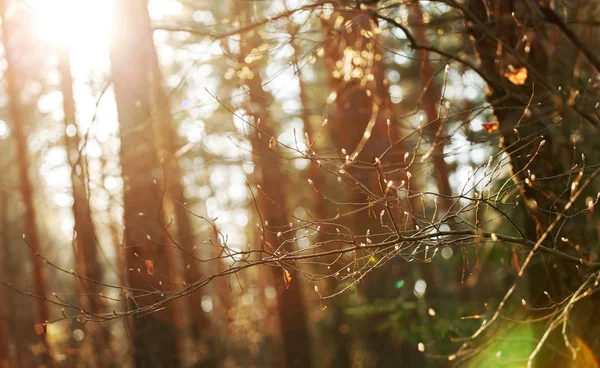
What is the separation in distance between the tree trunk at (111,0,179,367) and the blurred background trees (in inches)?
1.0

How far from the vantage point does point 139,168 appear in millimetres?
6902

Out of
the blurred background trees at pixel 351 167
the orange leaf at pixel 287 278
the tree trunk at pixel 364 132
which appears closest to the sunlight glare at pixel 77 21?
the blurred background trees at pixel 351 167

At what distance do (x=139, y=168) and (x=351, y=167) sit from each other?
271cm

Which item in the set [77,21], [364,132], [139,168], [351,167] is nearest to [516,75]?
[351,167]

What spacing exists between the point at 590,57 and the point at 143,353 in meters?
5.62

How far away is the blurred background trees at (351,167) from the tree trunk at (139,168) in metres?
0.03

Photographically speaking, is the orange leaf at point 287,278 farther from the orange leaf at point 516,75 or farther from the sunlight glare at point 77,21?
the sunlight glare at point 77,21

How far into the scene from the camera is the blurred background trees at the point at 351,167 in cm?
321

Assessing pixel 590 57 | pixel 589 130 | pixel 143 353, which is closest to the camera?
pixel 590 57

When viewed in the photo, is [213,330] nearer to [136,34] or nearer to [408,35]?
[136,34]

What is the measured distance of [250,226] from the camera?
18.8m

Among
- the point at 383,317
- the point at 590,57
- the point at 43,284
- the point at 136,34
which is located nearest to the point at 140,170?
the point at 136,34

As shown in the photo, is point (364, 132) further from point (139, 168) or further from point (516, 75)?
point (516, 75)

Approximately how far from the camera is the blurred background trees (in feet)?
10.5
